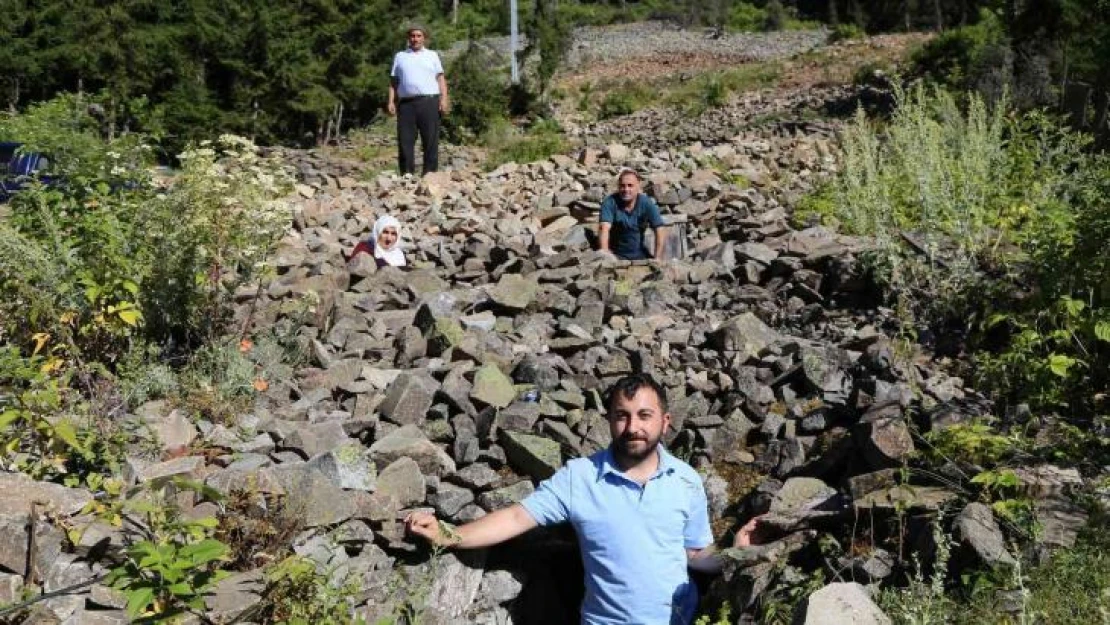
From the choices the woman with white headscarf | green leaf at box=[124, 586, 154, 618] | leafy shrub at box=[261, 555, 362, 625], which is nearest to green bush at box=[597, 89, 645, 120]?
the woman with white headscarf

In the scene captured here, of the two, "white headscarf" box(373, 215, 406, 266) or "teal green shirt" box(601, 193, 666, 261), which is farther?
"teal green shirt" box(601, 193, 666, 261)

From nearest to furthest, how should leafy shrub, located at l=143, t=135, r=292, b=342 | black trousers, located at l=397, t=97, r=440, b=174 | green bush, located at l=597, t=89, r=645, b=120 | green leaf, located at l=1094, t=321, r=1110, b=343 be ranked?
green leaf, located at l=1094, t=321, r=1110, b=343 → leafy shrub, located at l=143, t=135, r=292, b=342 → black trousers, located at l=397, t=97, r=440, b=174 → green bush, located at l=597, t=89, r=645, b=120

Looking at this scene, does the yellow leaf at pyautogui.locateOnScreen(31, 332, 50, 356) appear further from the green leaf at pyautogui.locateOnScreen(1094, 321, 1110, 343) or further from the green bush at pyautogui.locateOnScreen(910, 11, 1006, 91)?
the green bush at pyautogui.locateOnScreen(910, 11, 1006, 91)

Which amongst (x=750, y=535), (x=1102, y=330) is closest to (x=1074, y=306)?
(x=1102, y=330)

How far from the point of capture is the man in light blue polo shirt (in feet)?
12.5

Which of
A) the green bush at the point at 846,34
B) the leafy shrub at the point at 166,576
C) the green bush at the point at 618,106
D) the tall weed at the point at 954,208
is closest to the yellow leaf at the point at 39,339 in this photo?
the leafy shrub at the point at 166,576

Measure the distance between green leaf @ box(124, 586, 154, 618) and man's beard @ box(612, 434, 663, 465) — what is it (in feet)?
6.17

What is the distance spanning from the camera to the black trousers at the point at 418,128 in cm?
1039

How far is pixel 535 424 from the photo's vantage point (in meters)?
4.66

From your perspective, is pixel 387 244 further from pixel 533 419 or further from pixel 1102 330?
pixel 1102 330

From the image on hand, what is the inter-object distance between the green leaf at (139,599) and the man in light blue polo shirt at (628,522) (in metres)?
1.26

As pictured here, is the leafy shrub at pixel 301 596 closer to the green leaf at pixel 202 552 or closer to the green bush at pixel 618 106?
the green leaf at pixel 202 552

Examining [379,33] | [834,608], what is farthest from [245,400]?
[379,33]

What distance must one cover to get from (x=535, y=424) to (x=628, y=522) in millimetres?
940
